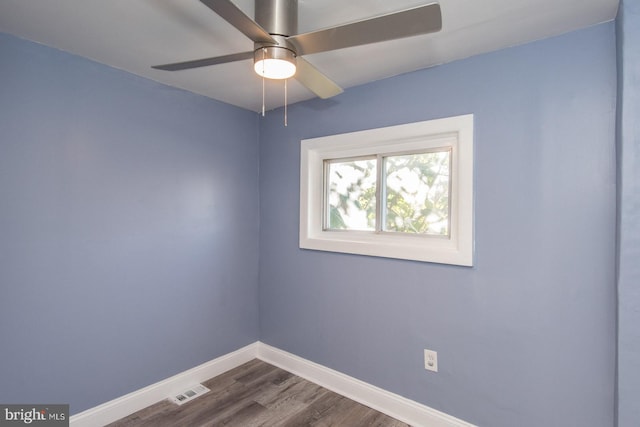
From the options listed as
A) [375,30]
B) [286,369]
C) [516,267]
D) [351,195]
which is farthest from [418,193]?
[286,369]

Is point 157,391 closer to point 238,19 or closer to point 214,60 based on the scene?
point 214,60

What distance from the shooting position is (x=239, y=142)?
2.71m

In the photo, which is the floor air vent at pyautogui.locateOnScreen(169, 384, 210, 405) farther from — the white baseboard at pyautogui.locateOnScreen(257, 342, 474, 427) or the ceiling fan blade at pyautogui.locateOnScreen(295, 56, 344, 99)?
the ceiling fan blade at pyautogui.locateOnScreen(295, 56, 344, 99)

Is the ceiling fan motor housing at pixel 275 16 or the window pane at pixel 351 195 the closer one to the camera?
the ceiling fan motor housing at pixel 275 16

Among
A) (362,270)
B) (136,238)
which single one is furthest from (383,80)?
(136,238)

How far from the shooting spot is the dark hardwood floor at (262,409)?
196cm

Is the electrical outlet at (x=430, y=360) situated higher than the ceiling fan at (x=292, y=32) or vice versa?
the ceiling fan at (x=292, y=32)

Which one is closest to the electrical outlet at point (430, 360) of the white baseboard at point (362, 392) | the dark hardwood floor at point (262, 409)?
the white baseboard at point (362, 392)

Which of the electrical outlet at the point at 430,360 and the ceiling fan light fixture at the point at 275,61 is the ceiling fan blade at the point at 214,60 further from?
the electrical outlet at the point at 430,360

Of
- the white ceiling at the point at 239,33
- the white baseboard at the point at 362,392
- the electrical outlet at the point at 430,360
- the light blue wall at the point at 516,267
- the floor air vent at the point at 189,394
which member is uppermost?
the white ceiling at the point at 239,33

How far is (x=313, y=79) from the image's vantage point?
4.78 feet

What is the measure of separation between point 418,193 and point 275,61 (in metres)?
1.31

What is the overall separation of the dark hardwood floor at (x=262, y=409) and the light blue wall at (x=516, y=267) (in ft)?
0.84

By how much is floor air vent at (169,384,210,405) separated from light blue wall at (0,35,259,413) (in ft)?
0.55
